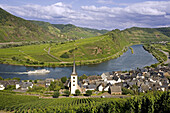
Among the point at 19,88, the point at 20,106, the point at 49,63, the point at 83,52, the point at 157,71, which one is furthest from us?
the point at 83,52

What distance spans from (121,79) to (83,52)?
254ft

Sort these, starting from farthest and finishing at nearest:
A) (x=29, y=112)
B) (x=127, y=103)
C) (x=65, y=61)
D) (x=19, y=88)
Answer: (x=65, y=61), (x=19, y=88), (x=29, y=112), (x=127, y=103)

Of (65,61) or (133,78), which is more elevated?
(65,61)

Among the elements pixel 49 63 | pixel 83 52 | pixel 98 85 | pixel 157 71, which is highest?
pixel 83 52

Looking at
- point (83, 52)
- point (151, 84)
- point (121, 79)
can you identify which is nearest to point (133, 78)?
point (121, 79)

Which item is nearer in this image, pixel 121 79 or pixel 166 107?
pixel 166 107

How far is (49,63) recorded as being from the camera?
12156cm

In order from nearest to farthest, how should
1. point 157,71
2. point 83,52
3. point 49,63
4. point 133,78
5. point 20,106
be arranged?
point 20,106, point 133,78, point 157,71, point 49,63, point 83,52

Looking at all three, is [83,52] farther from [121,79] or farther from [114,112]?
[114,112]

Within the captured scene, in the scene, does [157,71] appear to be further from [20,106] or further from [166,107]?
[20,106]

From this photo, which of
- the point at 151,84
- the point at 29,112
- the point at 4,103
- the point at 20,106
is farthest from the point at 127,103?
the point at 151,84

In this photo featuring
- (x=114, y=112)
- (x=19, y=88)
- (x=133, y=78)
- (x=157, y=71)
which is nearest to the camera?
(x=114, y=112)

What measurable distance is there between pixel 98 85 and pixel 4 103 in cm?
3321

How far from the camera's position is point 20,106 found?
42.4 metres
